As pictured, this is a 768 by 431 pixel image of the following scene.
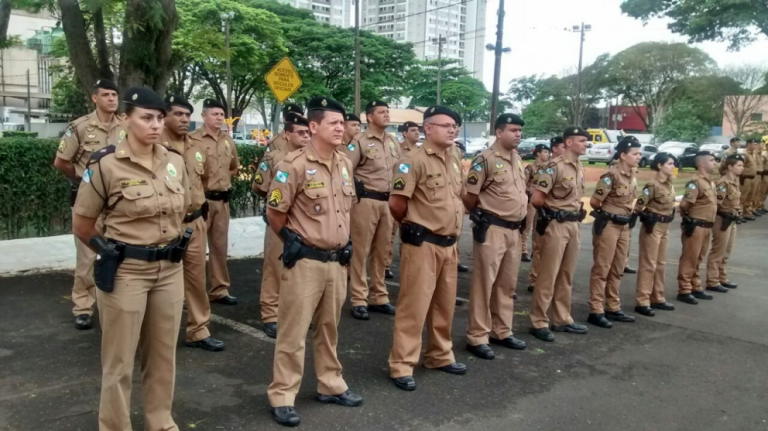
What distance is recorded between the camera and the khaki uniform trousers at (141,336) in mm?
3252

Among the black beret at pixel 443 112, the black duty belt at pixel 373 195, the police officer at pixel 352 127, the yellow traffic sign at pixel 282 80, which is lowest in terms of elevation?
the black duty belt at pixel 373 195

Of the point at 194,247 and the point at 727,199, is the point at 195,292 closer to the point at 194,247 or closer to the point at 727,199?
the point at 194,247

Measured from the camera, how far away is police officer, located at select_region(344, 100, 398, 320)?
666 cm

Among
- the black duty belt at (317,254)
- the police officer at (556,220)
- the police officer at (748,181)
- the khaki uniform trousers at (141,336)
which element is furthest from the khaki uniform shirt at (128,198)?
the police officer at (748,181)

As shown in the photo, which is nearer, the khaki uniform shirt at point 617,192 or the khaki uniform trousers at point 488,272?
the khaki uniform trousers at point 488,272

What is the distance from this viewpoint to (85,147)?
555 cm

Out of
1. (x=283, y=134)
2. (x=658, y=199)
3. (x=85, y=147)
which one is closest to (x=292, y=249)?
(x=85, y=147)

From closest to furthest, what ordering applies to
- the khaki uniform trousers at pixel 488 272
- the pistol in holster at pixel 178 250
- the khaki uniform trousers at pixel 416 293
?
the pistol in holster at pixel 178 250 → the khaki uniform trousers at pixel 416 293 → the khaki uniform trousers at pixel 488 272

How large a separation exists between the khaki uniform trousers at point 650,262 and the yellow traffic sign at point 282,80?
6.29 metres

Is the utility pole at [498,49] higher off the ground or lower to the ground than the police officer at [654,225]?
higher

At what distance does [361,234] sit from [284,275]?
8.88ft

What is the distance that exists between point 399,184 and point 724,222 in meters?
5.67

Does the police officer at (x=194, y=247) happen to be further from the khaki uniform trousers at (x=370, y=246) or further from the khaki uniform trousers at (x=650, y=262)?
the khaki uniform trousers at (x=650, y=262)

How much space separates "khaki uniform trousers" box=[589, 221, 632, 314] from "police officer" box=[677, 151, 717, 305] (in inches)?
57.9
